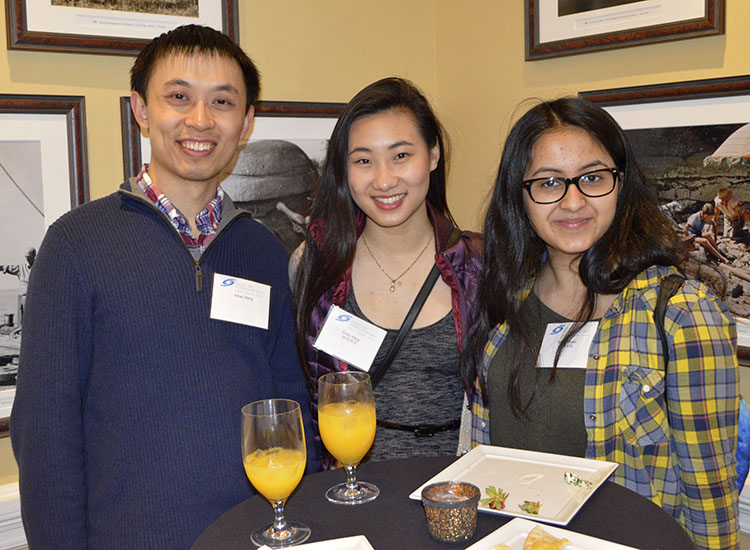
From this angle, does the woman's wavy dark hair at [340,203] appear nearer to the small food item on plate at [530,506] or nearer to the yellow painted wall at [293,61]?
the yellow painted wall at [293,61]

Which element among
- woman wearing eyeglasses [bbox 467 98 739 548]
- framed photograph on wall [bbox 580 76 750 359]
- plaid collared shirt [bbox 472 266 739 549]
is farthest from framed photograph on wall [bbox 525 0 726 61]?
plaid collared shirt [bbox 472 266 739 549]

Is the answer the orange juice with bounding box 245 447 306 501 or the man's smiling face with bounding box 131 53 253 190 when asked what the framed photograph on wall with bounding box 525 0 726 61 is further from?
the orange juice with bounding box 245 447 306 501

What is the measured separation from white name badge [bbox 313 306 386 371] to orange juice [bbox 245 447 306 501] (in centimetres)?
76

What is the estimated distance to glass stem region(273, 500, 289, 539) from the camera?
4.09 feet

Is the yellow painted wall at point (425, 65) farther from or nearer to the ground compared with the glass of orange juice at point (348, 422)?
farther from the ground

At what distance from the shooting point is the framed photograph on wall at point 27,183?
229 centimetres

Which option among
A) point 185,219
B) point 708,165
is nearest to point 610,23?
point 708,165

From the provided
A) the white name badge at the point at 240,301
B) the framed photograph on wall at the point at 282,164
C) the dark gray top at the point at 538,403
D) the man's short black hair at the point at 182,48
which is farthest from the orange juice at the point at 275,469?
the framed photograph on wall at the point at 282,164

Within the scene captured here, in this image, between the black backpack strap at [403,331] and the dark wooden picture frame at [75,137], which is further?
the dark wooden picture frame at [75,137]

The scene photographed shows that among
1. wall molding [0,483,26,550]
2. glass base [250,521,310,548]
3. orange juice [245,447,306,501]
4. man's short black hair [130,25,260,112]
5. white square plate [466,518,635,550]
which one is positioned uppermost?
man's short black hair [130,25,260,112]

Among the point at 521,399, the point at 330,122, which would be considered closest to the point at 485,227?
the point at 521,399

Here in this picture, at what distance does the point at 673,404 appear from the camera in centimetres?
162

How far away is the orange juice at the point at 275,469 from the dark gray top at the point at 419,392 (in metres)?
0.78

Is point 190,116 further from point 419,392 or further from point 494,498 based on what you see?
point 494,498
